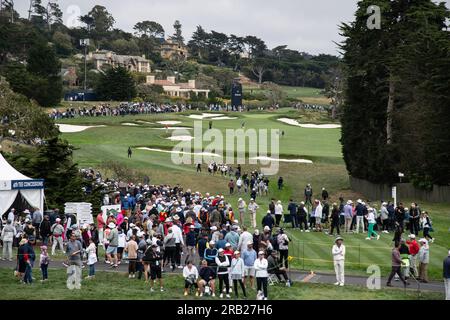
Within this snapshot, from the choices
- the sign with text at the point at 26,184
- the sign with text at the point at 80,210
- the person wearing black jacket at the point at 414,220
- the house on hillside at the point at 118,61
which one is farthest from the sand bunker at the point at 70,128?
the house on hillside at the point at 118,61

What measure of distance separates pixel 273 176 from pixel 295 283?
32.7 metres

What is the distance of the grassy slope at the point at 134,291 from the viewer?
2006 cm

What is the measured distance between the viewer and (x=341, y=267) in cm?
2239

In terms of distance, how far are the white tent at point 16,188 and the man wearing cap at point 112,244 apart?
264 inches

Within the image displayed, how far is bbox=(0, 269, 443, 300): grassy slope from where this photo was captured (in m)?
20.1

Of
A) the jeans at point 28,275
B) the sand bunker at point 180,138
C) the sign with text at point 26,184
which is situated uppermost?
the sign with text at point 26,184

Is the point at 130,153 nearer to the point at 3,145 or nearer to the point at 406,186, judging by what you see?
the point at 3,145

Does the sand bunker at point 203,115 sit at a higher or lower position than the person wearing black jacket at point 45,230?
higher

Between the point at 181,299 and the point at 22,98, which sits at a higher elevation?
the point at 22,98

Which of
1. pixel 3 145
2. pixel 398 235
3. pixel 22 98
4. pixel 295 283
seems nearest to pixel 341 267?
pixel 295 283

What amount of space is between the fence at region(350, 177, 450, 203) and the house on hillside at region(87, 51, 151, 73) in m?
128

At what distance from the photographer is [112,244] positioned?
24.6m

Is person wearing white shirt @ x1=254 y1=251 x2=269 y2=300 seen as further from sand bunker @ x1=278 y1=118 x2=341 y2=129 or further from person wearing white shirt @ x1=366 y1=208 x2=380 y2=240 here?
sand bunker @ x1=278 y1=118 x2=341 y2=129

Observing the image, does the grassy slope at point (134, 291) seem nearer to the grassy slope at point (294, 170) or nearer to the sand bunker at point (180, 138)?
the grassy slope at point (294, 170)
